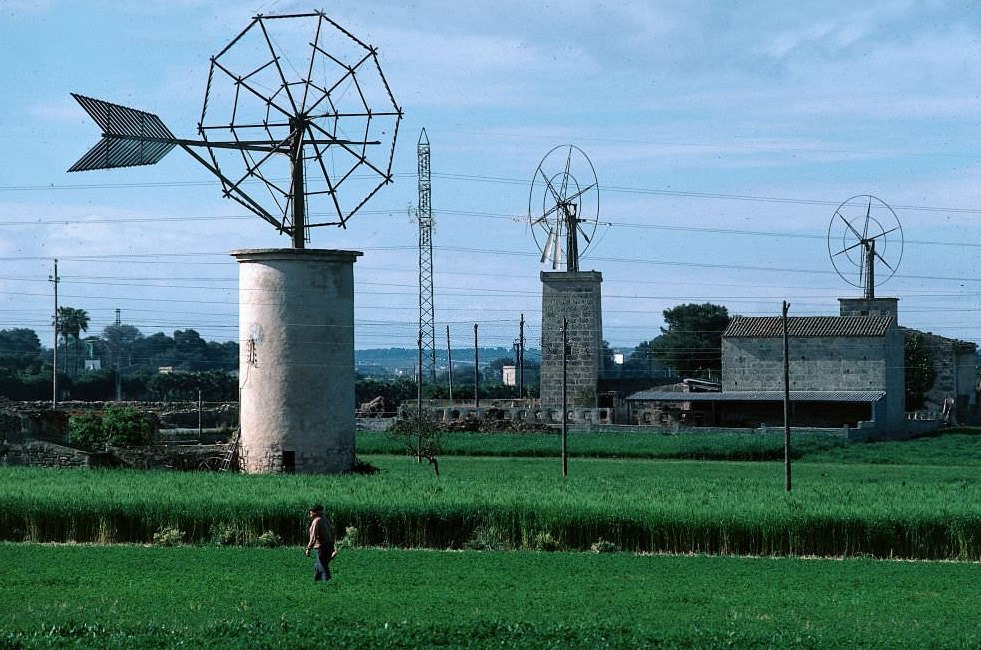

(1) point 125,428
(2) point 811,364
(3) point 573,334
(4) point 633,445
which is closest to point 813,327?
(2) point 811,364

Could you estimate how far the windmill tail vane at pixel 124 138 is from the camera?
41031 mm

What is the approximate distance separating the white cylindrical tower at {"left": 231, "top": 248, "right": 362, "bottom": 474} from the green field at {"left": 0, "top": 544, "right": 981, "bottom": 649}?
12.5 meters

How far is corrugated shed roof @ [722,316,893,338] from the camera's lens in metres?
81.9

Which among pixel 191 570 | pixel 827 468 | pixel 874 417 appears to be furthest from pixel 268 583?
pixel 874 417

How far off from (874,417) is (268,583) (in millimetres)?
56849

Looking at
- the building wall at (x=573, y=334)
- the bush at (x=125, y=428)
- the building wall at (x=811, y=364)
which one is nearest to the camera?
the bush at (x=125, y=428)

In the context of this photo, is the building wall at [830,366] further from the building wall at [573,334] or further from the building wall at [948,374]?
the building wall at [948,374]

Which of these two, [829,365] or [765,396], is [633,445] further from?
[829,365]

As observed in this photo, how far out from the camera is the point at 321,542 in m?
24.2

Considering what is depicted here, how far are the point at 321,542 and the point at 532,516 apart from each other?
8076mm

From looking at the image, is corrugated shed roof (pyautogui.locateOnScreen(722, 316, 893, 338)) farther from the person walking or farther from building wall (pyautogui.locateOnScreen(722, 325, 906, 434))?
the person walking

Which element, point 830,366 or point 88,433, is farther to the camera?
point 830,366

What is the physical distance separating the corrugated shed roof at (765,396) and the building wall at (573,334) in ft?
10.5

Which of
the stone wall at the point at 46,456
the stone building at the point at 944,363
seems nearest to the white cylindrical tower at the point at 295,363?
the stone wall at the point at 46,456
